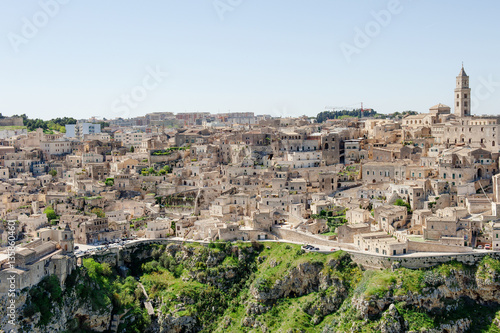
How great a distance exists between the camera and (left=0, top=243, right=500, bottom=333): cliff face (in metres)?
34.1

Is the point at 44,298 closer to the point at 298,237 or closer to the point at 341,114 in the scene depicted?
the point at 298,237

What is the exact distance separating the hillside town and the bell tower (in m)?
0.11

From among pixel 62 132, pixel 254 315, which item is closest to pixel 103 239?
pixel 254 315

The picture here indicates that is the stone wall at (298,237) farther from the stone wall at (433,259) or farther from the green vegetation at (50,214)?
the green vegetation at (50,214)

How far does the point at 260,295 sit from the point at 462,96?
34.5 m

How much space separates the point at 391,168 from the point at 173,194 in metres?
19.3

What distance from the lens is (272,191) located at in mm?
48188

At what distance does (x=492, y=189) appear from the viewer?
43531mm

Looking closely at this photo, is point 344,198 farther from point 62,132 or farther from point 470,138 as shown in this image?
point 62,132

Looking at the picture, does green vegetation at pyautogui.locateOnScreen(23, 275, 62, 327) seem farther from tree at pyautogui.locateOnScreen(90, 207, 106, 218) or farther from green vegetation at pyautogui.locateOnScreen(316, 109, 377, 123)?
green vegetation at pyautogui.locateOnScreen(316, 109, 377, 123)

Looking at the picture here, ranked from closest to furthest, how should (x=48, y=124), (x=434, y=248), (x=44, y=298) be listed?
(x=44, y=298) < (x=434, y=248) < (x=48, y=124)

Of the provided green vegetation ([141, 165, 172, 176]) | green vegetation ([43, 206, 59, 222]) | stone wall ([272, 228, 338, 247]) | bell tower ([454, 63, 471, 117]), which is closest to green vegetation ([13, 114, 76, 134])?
green vegetation ([141, 165, 172, 176])

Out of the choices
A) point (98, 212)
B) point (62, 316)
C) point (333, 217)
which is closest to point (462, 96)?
point (333, 217)

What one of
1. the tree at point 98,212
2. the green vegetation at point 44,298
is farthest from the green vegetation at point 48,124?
the green vegetation at point 44,298
